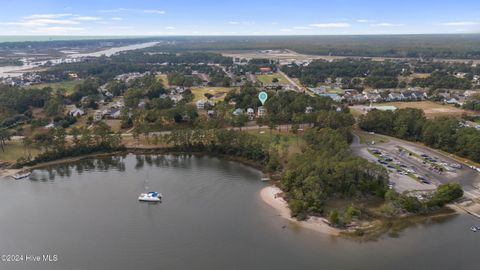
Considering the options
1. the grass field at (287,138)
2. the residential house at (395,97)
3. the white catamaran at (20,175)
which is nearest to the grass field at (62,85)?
the white catamaran at (20,175)

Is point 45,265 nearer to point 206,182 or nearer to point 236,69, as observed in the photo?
point 206,182

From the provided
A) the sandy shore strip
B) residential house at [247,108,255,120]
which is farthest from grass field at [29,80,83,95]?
the sandy shore strip

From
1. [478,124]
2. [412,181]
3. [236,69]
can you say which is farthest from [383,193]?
[236,69]

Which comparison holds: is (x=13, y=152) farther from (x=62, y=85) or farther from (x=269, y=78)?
(x=269, y=78)

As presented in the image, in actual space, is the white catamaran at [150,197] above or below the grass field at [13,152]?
below

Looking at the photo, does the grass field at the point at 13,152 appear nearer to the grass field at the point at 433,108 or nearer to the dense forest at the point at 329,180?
the dense forest at the point at 329,180

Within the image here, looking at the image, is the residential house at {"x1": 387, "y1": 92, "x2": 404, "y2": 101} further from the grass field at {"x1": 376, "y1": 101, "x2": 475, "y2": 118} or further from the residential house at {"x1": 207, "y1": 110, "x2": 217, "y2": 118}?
the residential house at {"x1": 207, "y1": 110, "x2": 217, "y2": 118}
